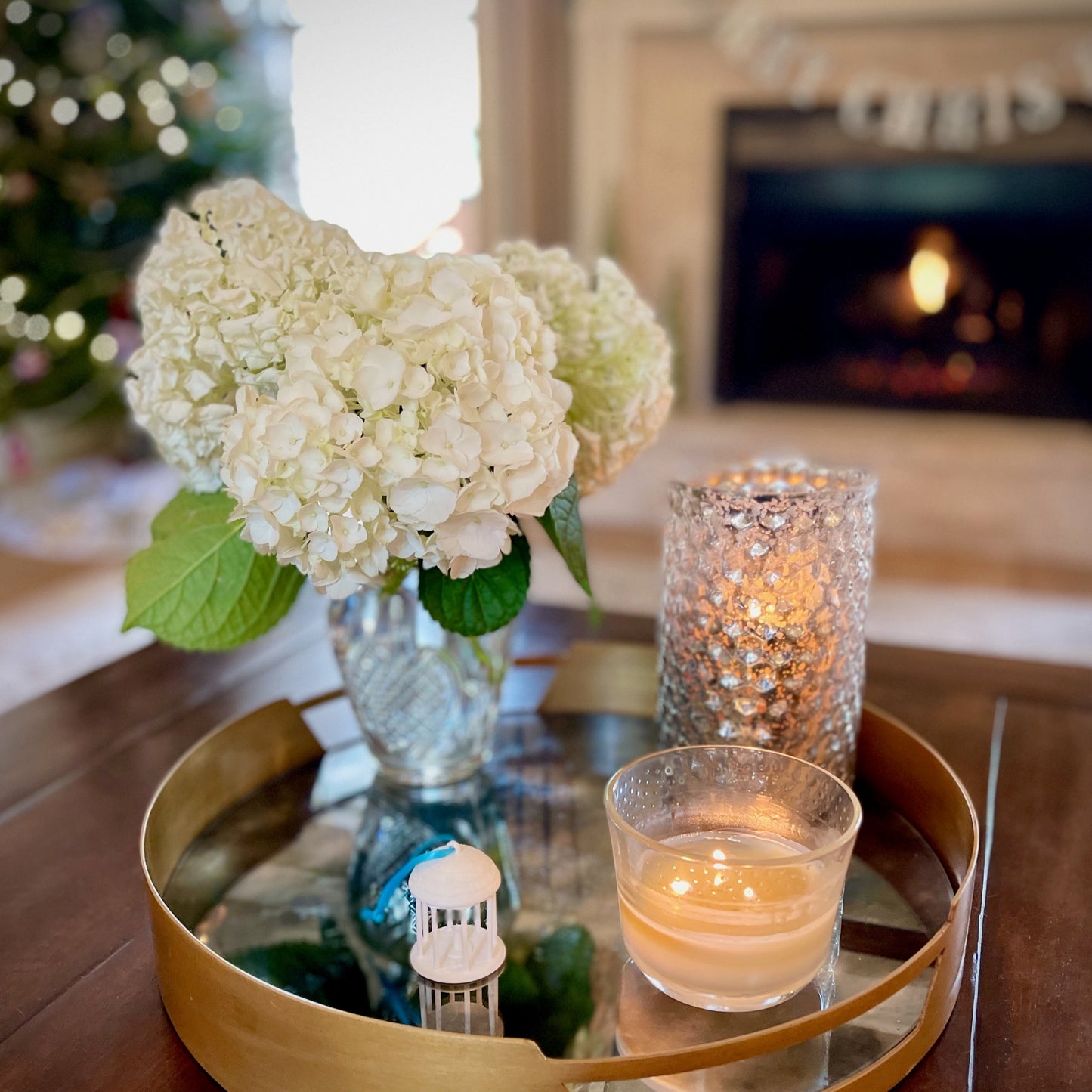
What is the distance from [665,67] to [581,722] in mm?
2557

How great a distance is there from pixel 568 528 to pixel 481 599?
7 centimetres

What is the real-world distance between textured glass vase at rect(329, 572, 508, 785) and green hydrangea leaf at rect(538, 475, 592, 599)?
0.13 m

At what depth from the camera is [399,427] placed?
20.4 inches

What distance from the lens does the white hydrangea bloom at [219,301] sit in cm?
57

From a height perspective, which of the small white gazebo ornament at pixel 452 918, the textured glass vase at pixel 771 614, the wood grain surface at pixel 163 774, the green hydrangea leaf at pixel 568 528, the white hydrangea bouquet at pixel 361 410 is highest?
the white hydrangea bouquet at pixel 361 410

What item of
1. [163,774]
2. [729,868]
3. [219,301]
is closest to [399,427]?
[219,301]

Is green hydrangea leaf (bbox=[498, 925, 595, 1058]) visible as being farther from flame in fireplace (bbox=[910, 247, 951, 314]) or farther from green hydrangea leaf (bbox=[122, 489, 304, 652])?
flame in fireplace (bbox=[910, 247, 951, 314])

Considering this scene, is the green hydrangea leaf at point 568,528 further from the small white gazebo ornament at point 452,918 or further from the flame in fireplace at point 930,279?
the flame in fireplace at point 930,279

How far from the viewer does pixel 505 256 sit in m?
0.70

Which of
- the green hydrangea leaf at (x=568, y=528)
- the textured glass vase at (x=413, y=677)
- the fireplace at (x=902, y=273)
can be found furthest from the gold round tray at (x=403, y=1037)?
the fireplace at (x=902, y=273)

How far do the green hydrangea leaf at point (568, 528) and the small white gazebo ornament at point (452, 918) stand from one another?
0.17 metres

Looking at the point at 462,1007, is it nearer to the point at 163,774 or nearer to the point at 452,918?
the point at 452,918

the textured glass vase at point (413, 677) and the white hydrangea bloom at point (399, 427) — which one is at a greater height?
the white hydrangea bloom at point (399, 427)

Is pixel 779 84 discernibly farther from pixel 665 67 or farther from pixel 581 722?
pixel 581 722
